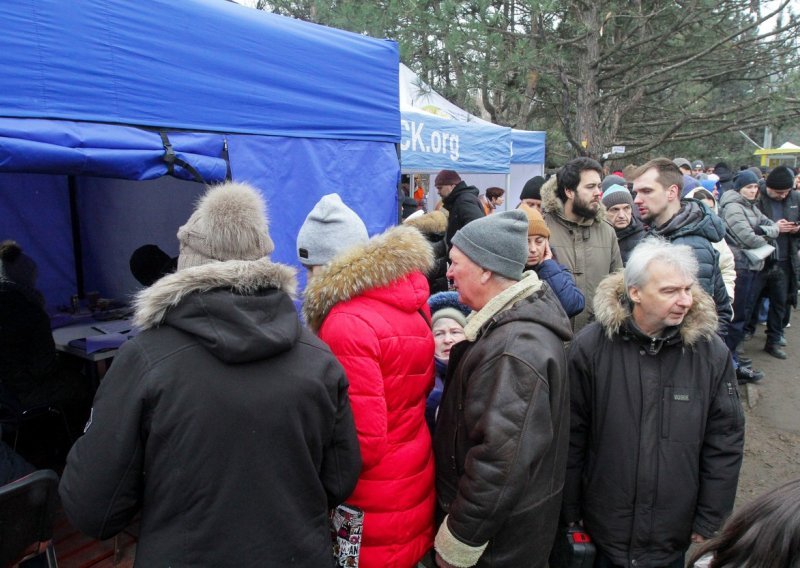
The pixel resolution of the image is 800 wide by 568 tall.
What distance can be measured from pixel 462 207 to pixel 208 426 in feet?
12.0

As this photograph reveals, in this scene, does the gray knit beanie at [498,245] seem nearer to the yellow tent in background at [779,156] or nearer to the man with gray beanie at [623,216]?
the man with gray beanie at [623,216]

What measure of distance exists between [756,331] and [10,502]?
7597 millimetres

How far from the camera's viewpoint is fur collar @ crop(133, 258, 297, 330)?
Answer: 1.28 meters

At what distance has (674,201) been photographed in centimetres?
288

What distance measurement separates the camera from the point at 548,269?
98.8 inches

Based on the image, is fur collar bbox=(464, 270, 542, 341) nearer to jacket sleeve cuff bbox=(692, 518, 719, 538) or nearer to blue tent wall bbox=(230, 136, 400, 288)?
jacket sleeve cuff bbox=(692, 518, 719, 538)

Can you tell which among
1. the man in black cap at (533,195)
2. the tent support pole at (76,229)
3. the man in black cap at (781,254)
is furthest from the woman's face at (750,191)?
the tent support pole at (76,229)

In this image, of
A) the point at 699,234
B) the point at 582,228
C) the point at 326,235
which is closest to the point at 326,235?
the point at 326,235

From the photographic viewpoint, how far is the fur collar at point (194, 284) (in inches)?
50.3

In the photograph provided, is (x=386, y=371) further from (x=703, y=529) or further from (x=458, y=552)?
(x=703, y=529)

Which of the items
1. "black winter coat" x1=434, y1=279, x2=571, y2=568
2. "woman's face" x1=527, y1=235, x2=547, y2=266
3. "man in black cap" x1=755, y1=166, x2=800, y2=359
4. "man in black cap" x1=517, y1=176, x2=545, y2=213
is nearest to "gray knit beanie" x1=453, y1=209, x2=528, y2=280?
"black winter coat" x1=434, y1=279, x2=571, y2=568

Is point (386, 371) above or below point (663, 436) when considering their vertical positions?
above

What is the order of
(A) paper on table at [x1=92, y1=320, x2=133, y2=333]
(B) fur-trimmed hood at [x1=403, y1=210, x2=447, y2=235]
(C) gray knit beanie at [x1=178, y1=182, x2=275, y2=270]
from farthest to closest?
1. (B) fur-trimmed hood at [x1=403, y1=210, x2=447, y2=235]
2. (A) paper on table at [x1=92, y1=320, x2=133, y2=333]
3. (C) gray knit beanie at [x1=178, y1=182, x2=275, y2=270]

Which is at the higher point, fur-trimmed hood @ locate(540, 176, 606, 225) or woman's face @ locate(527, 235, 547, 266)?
fur-trimmed hood @ locate(540, 176, 606, 225)
